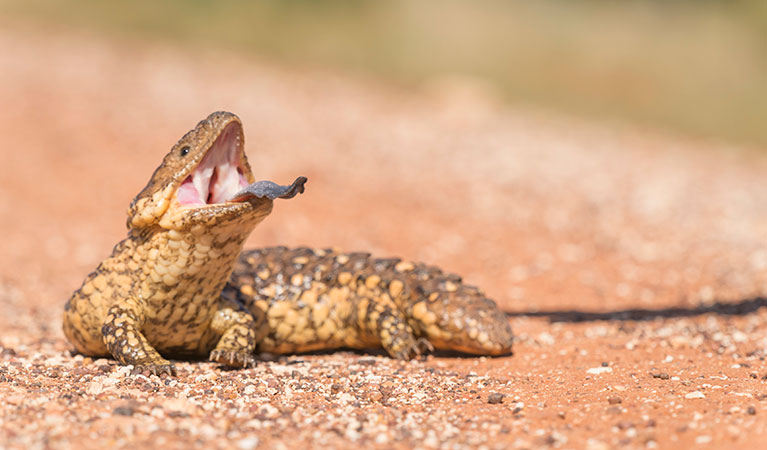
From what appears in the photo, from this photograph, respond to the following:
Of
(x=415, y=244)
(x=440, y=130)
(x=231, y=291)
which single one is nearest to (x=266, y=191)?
(x=231, y=291)

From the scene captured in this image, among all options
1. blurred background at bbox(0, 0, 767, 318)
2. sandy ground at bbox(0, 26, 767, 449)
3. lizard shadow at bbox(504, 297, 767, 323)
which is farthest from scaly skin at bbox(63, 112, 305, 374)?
lizard shadow at bbox(504, 297, 767, 323)

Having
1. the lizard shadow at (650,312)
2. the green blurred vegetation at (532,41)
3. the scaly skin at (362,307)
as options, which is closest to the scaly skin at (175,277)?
the scaly skin at (362,307)

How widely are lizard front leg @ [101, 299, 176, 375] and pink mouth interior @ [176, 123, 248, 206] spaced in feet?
2.21

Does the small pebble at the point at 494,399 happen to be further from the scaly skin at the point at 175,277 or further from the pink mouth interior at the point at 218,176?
the pink mouth interior at the point at 218,176

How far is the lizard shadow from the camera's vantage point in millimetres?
6086

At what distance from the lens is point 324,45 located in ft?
83.0

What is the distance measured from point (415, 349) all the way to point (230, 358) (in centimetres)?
115

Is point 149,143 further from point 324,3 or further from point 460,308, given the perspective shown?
point 324,3

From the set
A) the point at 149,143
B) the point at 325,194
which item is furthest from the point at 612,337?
the point at 149,143

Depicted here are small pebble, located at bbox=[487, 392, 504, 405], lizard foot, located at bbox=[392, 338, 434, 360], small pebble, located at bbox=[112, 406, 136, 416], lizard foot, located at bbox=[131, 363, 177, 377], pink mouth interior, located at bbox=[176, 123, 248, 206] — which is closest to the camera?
small pebble, located at bbox=[112, 406, 136, 416]

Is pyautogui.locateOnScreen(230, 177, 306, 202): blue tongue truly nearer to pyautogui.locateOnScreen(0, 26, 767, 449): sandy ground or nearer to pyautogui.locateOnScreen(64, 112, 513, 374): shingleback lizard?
pyautogui.locateOnScreen(64, 112, 513, 374): shingleback lizard

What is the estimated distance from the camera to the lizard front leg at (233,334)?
4.37m

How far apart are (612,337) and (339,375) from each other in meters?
2.08

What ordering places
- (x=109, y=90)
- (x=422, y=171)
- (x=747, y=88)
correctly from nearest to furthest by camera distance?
Answer: (x=422, y=171), (x=109, y=90), (x=747, y=88)
